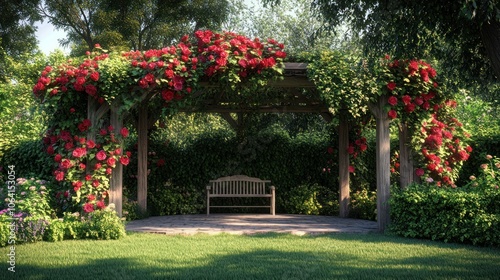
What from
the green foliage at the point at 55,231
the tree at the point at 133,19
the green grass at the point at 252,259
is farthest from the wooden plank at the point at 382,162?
the tree at the point at 133,19

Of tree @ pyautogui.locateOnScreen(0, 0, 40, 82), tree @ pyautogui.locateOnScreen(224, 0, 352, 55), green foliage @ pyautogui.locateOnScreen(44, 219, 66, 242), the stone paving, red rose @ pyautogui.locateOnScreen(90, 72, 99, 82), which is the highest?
tree @ pyautogui.locateOnScreen(224, 0, 352, 55)

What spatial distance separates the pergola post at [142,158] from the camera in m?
9.50

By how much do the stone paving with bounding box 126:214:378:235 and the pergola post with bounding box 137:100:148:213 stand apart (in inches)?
23.5

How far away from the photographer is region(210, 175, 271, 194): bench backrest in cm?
1026

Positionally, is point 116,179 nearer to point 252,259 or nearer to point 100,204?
point 100,204

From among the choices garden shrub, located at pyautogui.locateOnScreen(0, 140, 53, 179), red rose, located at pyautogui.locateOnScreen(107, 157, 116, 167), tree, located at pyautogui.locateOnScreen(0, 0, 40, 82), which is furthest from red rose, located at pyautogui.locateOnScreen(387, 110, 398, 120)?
tree, located at pyautogui.locateOnScreen(0, 0, 40, 82)

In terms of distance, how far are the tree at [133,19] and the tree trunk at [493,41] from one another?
41.5 feet

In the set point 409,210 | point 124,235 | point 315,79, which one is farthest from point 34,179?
point 409,210

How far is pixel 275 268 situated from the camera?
15.6ft

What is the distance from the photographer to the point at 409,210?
22.4 ft

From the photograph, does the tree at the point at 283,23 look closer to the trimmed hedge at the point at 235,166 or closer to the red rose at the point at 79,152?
the trimmed hedge at the point at 235,166

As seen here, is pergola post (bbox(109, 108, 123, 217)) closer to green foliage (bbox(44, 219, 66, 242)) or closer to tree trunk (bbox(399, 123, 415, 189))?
green foliage (bbox(44, 219, 66, 242))

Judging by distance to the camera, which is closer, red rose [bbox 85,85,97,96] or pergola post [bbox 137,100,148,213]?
red rose [bbox 85,85,97,96]

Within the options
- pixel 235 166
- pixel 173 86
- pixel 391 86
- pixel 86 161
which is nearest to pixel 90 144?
pixel 86 161
